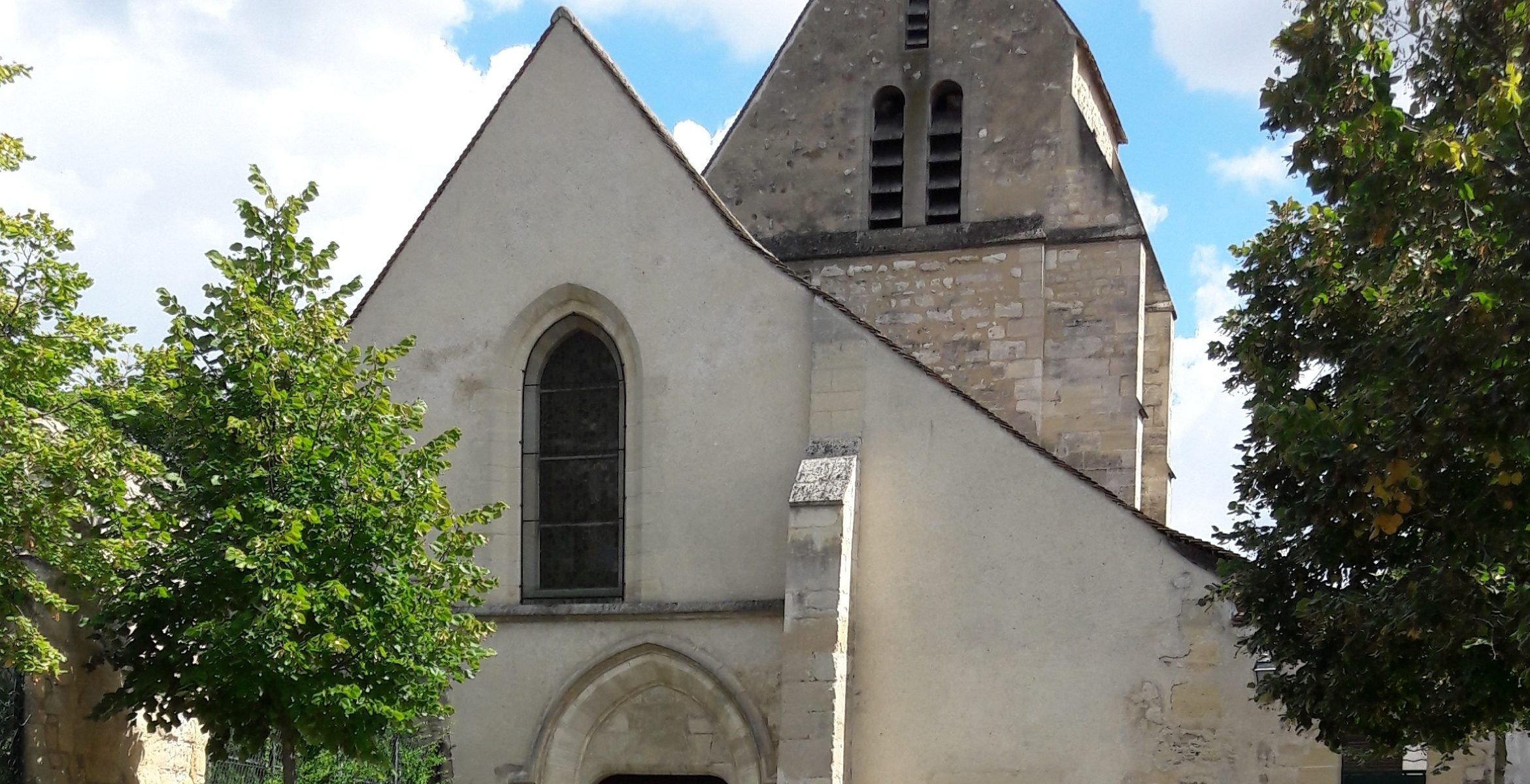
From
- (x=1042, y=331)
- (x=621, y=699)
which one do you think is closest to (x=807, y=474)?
(x=621, y=699)

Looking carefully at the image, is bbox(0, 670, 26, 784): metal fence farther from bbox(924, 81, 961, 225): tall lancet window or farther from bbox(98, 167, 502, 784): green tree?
bbox(924, 81, 961, 225): tall lancet window

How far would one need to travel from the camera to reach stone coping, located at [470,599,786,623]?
46.5ft

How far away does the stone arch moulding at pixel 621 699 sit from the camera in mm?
14148

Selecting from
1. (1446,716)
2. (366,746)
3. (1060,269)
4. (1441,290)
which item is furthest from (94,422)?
(1060,269)

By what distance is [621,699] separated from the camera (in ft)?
47.6

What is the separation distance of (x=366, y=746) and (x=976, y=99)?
10.5 m

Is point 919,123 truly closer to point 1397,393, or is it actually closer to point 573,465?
point 573,465

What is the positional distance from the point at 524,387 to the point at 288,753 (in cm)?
543

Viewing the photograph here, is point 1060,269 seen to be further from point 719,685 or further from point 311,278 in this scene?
point 311,278

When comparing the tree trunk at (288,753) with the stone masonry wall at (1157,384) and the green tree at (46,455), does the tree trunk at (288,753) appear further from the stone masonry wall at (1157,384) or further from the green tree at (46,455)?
the stone masonry wall at (1157,384)

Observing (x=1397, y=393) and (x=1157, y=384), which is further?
(x=1157, y=384)

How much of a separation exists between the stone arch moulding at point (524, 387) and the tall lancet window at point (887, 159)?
14.0ft

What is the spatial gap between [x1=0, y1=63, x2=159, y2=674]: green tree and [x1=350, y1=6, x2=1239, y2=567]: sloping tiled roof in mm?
6393

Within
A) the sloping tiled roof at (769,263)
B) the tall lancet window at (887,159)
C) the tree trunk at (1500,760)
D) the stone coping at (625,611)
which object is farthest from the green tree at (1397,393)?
the tall lancet window at (887,159)
